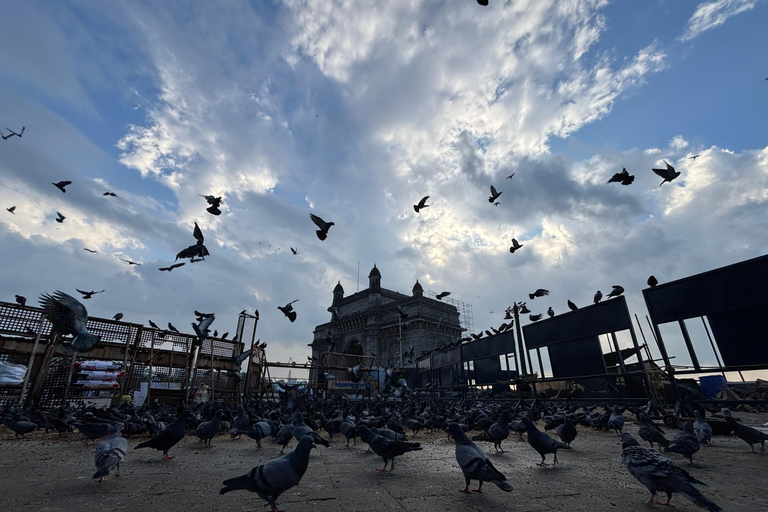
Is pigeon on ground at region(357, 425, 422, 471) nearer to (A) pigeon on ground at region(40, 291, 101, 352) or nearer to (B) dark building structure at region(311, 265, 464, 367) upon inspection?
(A) pigeon on ground at region(40, 291, 101, 352)

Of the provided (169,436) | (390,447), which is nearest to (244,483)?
(390,447)

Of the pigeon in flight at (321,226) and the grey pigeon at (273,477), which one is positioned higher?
the pigeon in flight at (321,226)

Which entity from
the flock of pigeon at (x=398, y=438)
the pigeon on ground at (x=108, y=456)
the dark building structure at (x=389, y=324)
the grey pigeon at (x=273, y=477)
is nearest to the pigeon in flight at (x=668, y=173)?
the flock of pigeon at (x=398, y=438)

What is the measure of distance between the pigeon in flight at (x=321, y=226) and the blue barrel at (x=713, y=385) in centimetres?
2560

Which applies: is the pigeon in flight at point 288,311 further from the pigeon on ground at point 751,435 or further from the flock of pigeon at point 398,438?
the pigeon on ground at point 751,435

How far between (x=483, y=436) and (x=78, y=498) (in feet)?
23.9

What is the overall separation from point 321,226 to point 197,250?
4828mm

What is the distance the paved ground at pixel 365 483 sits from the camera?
12.5 ft

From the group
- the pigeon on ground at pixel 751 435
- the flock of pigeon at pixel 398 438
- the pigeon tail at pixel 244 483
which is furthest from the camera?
the pigeon on ground at pixel 751 435

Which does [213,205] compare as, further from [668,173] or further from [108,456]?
[668,173]

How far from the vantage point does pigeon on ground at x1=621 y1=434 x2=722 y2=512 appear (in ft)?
10.9

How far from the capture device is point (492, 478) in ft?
12.7

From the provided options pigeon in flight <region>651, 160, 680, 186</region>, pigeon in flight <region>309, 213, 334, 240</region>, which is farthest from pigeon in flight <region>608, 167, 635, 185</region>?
pigeon in flight <region>309, 213, 334, 240</region>

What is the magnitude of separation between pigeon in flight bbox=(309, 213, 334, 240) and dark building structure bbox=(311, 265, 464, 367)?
121ft
